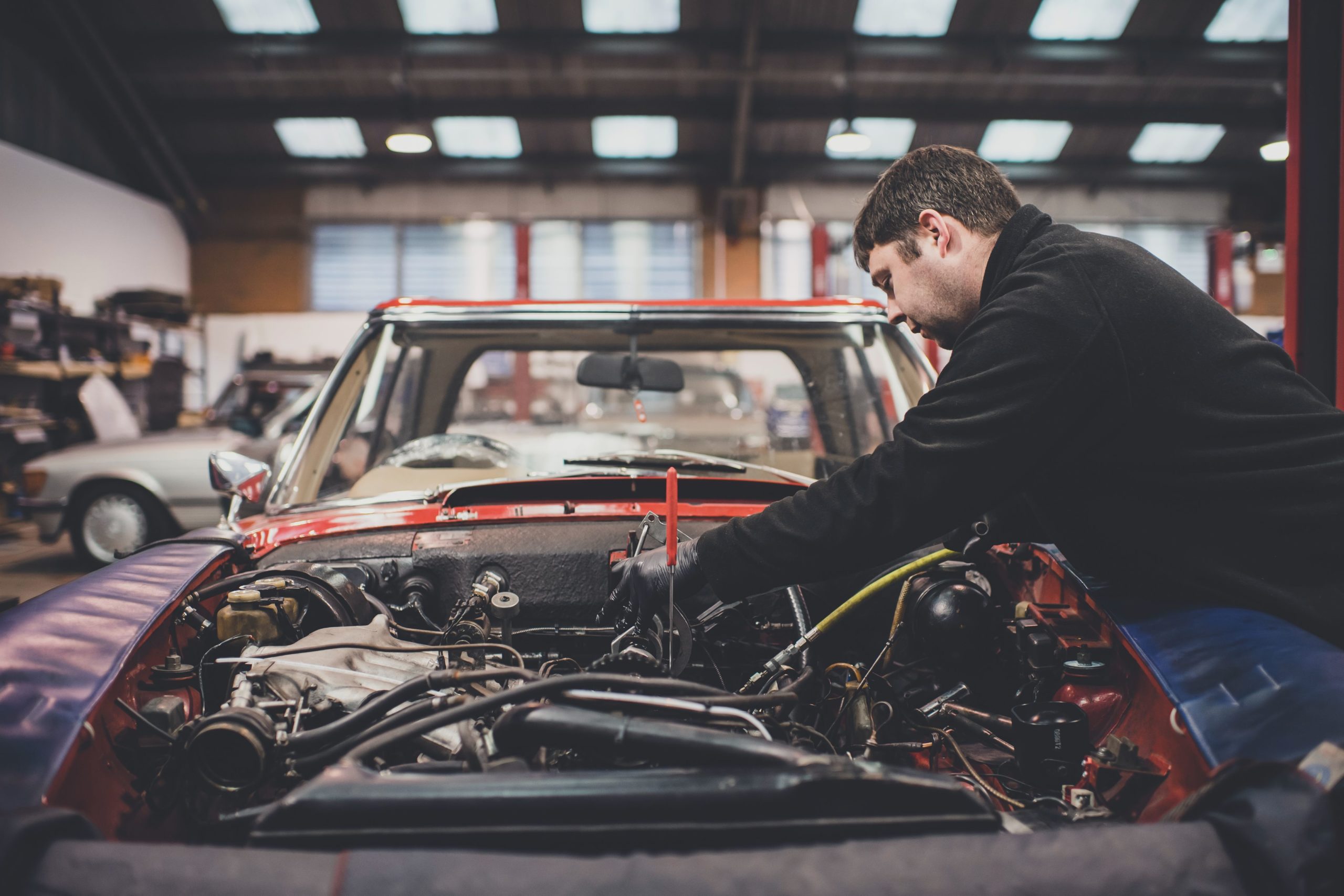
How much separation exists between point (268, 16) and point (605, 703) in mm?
12683

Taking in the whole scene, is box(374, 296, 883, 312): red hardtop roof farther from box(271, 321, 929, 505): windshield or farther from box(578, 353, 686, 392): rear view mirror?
box(578, 353, 686, 392): rear view mirror

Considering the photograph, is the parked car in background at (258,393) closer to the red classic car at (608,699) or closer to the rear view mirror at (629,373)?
the rear view mirror at (629,373)

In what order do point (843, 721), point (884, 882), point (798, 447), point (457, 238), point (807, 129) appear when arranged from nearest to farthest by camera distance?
point (884, 882) < point (843, 721) < point (798, 447) < point (807, 129) < point (457, 238)

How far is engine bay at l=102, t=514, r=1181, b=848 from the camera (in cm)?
99

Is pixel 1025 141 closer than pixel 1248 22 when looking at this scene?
No

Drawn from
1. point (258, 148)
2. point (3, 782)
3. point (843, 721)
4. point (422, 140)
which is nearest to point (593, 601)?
point (843, 721)

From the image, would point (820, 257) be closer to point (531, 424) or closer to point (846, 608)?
point (531, 424)

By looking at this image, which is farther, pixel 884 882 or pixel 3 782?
pixel 3 782

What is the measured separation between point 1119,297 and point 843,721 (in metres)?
0.93

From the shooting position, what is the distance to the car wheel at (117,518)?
6277 mm

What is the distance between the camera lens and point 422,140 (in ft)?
34.9

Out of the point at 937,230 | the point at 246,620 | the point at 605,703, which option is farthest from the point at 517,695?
the point at 937,230

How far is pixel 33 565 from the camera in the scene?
6.73 m

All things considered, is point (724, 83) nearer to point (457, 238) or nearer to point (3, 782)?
point (457, 238)
